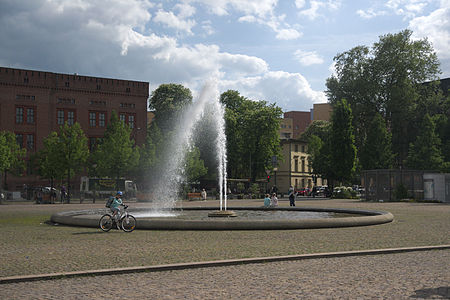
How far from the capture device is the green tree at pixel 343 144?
62688 mm

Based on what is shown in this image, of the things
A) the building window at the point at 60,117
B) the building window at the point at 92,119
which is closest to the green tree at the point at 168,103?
the building window at the point at 92,119

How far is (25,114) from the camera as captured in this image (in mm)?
75125

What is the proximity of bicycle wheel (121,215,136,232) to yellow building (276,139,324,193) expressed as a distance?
79.7m

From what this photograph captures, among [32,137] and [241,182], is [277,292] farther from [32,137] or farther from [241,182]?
[32,137]

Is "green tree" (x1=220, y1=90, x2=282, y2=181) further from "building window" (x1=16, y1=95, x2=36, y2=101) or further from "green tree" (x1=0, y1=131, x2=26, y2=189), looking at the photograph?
"building window" (x1=16, y1=95, x2=36, y2=101)

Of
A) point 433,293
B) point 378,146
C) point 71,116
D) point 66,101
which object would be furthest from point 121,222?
point 66,101

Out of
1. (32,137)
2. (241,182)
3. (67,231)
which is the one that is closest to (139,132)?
(32,137)

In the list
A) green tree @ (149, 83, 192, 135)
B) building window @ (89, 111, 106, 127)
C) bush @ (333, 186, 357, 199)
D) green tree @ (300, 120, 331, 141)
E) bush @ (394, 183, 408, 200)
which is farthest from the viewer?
green tree @ (300, 120, 331, 141)

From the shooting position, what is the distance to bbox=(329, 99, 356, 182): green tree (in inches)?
2468

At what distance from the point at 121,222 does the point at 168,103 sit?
62.4 metres

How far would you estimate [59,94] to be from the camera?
78438 mm

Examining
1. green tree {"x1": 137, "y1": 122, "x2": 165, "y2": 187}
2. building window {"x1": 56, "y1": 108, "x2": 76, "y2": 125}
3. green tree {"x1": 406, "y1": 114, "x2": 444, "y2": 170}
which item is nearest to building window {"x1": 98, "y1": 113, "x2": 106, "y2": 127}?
building window {"x1": 56, "y1": 108, "x2": 76, "y2": 125}

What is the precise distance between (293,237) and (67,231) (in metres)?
7.34

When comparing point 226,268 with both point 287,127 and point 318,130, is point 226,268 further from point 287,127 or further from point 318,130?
point 287,127
